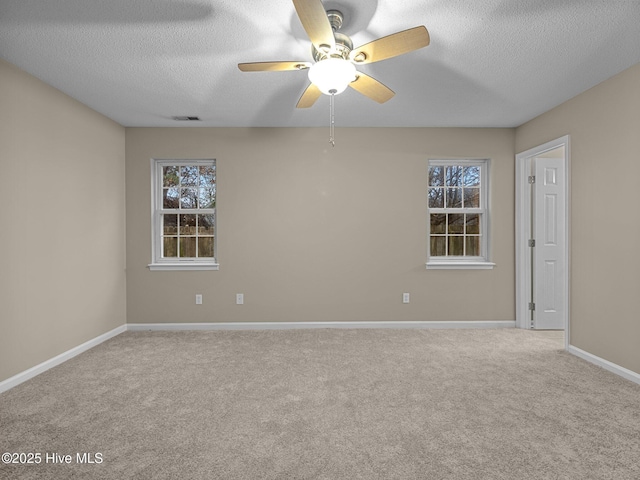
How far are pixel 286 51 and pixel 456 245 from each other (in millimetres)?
3195

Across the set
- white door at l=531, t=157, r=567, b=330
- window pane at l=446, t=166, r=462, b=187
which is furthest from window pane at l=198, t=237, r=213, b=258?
white door at l=531, t=157, r=567, b=330

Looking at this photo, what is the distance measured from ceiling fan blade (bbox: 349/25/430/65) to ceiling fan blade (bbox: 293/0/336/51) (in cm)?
18

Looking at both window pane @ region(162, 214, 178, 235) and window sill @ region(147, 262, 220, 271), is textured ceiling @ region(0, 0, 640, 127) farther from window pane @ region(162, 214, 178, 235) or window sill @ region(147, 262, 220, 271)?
window sill @ region(147, 262, 220, 271)

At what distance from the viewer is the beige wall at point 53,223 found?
104 inches

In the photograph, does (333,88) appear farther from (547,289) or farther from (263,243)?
(547,289)

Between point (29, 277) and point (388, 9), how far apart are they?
3.33 m

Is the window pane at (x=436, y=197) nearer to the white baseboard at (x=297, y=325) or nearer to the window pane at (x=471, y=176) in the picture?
the window pane at (x=471, y=176)

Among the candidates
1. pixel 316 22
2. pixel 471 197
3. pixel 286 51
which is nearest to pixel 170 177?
pixel 286 51

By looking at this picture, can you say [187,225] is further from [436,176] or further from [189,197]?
[436,176]

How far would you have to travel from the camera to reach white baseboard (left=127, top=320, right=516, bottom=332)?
4.25m

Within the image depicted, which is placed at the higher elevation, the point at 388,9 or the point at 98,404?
the point at 388,9

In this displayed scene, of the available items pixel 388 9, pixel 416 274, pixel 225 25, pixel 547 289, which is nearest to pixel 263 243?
pixel 416 274

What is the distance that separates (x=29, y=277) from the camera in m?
2.82

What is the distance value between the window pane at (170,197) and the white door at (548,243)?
443 cm
